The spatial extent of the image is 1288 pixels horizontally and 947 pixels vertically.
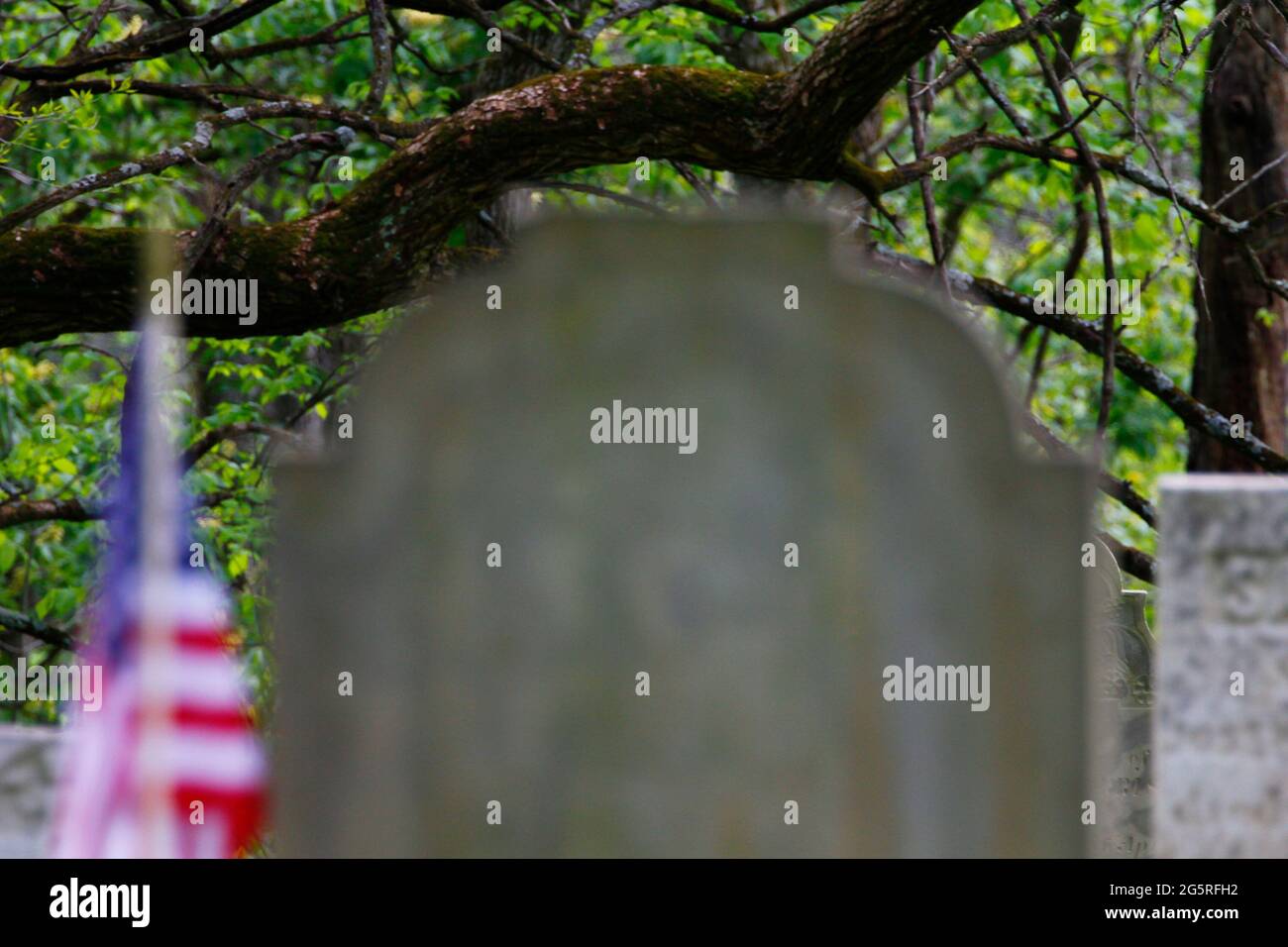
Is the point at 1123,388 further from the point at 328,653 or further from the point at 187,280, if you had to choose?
the point at 328,653

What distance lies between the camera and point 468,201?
4984 mm

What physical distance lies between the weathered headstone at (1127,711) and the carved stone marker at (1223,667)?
3.27 ft

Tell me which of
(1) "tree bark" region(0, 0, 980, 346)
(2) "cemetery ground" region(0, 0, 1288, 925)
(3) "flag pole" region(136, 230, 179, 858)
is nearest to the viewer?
(3) "flag pole" region(136, 230, 179, 858)

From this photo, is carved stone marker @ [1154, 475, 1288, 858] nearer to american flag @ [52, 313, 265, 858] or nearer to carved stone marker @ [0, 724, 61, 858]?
american flag @ [52, 313, 265, 858]

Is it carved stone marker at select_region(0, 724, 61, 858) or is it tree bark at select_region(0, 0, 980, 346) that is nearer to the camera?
carved stone marker at select_region(0, 724, 61, 858)

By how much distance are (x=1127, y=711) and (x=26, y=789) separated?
308 cm

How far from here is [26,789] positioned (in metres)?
3.18

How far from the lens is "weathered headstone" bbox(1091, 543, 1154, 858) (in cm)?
422

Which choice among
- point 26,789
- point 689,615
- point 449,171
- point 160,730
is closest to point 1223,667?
point 689,615

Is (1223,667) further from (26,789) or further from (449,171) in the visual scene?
(449,171)

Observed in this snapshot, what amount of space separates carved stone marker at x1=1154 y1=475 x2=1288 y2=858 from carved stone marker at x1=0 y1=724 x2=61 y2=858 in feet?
7.77

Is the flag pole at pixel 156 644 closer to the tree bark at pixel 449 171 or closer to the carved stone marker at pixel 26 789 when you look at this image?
the carved stone marker at pixel 26 789

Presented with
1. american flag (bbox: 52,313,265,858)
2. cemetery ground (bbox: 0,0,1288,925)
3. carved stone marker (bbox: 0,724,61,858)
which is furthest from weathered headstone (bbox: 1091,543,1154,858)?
carved stone marker (bbox: 0,724,61,858)
